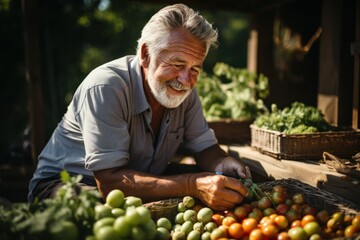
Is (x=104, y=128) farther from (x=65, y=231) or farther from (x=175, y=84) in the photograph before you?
(x=65, y=231)

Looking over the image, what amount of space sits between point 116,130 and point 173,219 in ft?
2.43

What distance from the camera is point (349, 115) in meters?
3.96

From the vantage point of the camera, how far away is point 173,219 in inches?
96.7

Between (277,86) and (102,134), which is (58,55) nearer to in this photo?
(277,86)

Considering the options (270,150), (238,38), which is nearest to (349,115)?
(270,150)

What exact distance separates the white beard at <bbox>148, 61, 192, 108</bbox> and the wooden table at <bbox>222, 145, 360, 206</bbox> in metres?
1.03

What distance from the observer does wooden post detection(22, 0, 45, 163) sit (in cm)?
442

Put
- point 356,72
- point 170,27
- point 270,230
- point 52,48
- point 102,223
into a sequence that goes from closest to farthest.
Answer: point 102,223, point 270,230, point 170,27, point 356,72, point 52,48

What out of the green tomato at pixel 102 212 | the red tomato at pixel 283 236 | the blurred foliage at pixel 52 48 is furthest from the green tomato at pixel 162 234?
the blurred foliage at pixel 52 48

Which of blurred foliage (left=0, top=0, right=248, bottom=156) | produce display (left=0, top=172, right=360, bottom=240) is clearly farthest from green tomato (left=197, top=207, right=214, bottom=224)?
blurred foliage (left=0, top=0, right=248, bottom=156)

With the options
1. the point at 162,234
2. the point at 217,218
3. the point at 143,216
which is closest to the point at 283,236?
the point at 217,218

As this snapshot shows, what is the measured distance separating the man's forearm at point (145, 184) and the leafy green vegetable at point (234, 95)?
2.07 m

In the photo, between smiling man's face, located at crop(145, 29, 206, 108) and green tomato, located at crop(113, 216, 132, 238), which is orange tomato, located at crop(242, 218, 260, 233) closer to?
green tomato, located at crop(113, 216, 132, 238)

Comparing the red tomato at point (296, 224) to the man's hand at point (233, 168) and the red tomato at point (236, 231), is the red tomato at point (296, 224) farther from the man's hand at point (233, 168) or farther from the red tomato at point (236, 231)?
the man's hand at point (233, 168)
